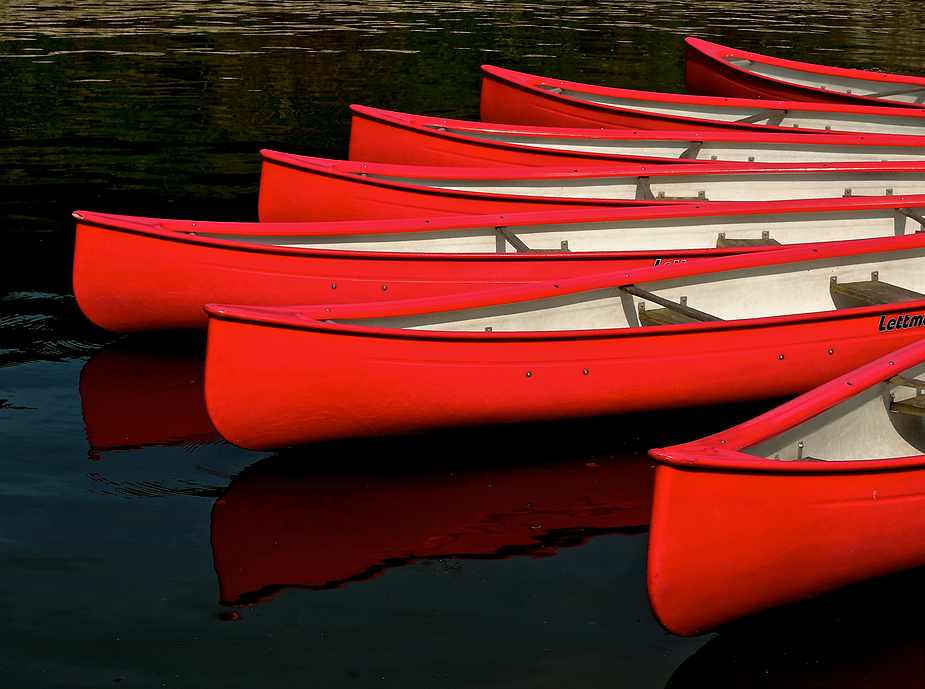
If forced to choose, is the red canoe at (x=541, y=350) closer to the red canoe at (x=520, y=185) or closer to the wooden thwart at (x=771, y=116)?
the red canoe at (x=520, y=185)

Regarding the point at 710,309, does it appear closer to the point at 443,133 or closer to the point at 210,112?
the point at 443,133

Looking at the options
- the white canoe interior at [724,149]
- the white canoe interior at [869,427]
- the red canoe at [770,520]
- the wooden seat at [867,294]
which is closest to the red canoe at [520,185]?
the white canoe interior at [724,149]

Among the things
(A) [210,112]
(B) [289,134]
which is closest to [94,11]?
(A) [210,112]

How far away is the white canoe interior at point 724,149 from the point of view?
9.41 meters

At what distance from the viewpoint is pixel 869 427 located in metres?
4.58

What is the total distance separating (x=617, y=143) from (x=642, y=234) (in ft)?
8.15

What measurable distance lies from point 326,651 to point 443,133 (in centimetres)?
612

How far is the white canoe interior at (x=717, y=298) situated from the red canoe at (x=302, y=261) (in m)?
0.27

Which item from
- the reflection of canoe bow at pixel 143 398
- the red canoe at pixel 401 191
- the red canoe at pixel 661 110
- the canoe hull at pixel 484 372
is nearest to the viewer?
the canoe hull at pixel 484 372

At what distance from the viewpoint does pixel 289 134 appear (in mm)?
13320

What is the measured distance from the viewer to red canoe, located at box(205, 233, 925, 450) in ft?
16.1

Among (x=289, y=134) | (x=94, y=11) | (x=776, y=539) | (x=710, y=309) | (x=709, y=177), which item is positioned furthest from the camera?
(x=94, y=11)

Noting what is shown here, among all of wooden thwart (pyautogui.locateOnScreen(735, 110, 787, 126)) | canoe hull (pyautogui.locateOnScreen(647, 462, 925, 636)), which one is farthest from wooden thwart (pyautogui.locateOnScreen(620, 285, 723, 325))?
wooden thwart (pyautogui.locateOnScreen(735, 110, 787, 126))

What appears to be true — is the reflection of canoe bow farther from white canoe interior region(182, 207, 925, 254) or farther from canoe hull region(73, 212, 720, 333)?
white canoe interior region(182, 207, 925, 254)
